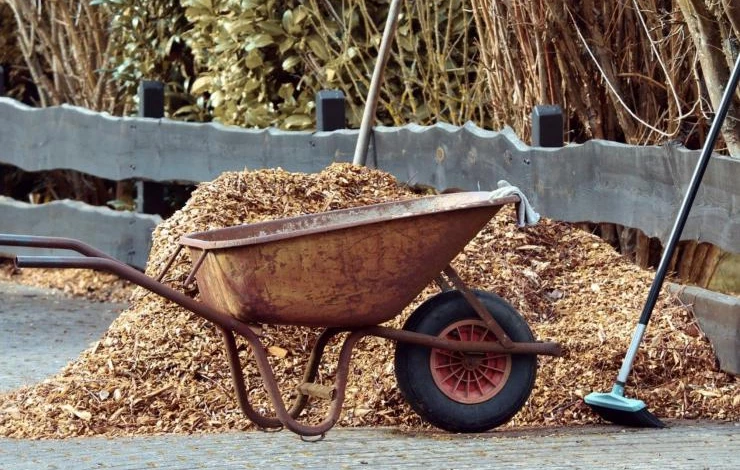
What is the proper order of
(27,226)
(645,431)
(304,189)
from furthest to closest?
1. (27,226)
2. (304,189)
3. (645,431)

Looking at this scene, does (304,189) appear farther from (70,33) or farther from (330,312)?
(70,33)

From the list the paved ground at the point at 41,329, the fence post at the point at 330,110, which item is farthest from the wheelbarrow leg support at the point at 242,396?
the fence post at the point at 330,110

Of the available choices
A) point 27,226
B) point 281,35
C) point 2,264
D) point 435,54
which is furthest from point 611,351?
point 2,264

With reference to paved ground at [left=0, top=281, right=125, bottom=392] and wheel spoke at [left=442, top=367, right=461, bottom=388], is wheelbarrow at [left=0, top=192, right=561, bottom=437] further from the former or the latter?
paved ground at [left=0, top=281, right=125, bottom=392]

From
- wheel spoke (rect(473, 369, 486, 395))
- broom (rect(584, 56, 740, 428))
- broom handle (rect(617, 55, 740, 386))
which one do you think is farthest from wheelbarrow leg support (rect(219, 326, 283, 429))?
broom handle (rect(617, 55, 740, 386))

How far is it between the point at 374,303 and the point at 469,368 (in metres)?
0.45

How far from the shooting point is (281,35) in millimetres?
9156

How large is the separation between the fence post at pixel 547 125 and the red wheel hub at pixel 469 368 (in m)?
1.97

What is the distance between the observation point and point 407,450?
477 centimetres

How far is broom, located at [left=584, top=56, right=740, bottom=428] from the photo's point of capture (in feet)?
16.8

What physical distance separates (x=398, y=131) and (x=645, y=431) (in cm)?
298

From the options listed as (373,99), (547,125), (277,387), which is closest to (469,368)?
(277,387)

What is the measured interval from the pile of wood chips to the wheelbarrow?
1.11 feet

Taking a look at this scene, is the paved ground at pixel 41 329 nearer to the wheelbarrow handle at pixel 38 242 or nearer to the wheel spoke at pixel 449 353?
the wheelbarrow handle at pixel 38 242
